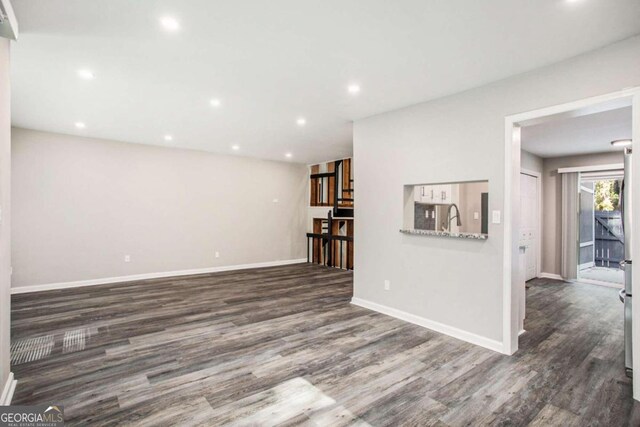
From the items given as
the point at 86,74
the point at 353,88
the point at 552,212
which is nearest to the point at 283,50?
the point at 353,88

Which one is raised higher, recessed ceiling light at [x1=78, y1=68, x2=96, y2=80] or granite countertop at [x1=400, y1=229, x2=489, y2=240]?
recessed ceiling light at [x1=78, y1=68, x2=96, y2=80]

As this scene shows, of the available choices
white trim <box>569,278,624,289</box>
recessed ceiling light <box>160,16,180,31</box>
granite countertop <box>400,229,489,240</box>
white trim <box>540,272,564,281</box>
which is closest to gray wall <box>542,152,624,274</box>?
white trim <box>540,272,564,281</box>

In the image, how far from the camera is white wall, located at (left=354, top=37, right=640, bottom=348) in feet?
8.46

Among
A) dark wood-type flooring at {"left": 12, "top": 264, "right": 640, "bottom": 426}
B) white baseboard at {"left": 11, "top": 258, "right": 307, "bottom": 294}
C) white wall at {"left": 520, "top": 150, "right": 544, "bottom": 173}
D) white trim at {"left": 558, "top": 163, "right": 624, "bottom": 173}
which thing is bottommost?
dark wood-type flooring at {"left": 12, "top": 264, "right": 640, "bottom": 426}

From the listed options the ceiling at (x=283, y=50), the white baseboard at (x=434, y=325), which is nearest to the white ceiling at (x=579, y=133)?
the ceiling at (x=283, y=50)

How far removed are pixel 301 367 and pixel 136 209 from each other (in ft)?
16.5

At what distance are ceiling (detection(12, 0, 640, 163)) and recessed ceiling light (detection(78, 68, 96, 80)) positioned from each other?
0.04 metres

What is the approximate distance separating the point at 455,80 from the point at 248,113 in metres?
2.59

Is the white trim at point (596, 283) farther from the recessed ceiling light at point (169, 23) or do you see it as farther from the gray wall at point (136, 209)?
the recessed ceiling light at point (169, 23)

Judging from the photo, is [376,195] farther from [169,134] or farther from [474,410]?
[169,134]

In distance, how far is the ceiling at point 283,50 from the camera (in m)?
2.02

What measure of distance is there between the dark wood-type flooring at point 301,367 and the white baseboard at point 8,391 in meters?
0.06

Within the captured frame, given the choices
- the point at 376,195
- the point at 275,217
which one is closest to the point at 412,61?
the point at 376,195

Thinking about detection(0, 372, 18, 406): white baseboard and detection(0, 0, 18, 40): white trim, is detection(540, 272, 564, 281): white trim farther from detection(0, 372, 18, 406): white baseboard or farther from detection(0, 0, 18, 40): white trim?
detection(0, 0, 18, 40): white trim
